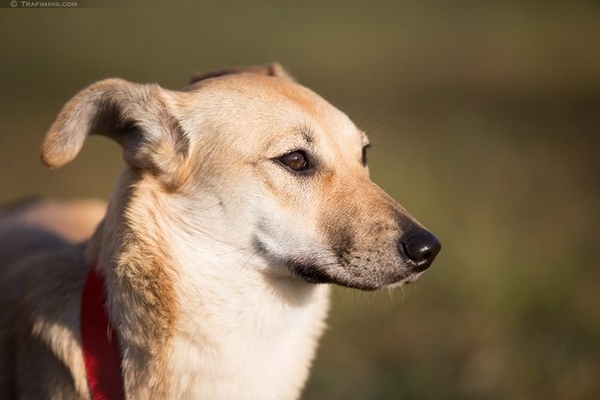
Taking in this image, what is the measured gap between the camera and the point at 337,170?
355 centimetres

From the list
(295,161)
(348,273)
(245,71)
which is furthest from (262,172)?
(245,71)

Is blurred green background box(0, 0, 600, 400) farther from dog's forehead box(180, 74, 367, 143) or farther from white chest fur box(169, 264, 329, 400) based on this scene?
dog's forehead box(180, 74, 367, 143)

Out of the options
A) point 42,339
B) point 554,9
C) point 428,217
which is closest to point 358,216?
point 42,339

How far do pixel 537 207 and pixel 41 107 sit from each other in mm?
7953

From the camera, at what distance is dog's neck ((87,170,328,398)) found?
3170mm

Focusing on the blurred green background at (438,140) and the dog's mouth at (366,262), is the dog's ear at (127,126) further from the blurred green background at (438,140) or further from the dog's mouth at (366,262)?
the blurred green background at (438,140)

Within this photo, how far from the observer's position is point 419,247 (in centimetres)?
321

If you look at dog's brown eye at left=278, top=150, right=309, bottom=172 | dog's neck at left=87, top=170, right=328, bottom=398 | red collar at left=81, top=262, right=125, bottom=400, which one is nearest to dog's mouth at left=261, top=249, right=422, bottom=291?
dog's neck at left=87, top=170, right=328, bottom=398

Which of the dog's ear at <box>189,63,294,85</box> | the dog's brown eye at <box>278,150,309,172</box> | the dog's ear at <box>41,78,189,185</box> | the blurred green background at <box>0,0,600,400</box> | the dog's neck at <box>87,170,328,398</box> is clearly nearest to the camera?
the dog's neck at <box>87,170,328,398</box>

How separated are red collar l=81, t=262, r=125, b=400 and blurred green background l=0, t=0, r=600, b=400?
1.70 m

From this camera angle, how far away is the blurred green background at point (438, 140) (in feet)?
16.0

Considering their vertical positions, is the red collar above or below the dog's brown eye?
below

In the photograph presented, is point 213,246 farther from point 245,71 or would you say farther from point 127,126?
point 245,71

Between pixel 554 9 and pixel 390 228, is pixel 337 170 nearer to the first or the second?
pixel 390 228
